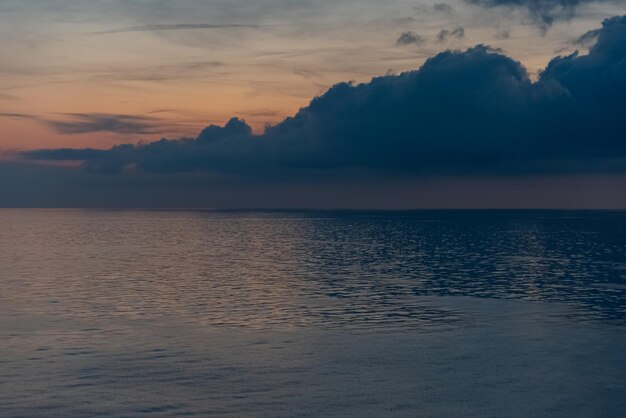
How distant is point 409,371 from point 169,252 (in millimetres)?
92276

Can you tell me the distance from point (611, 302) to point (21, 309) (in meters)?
46.6

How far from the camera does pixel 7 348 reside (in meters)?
39.0

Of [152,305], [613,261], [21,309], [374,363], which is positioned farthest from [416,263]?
[374,363]

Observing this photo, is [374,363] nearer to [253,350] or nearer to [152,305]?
[253,350]

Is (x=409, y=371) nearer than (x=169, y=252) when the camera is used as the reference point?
Yes

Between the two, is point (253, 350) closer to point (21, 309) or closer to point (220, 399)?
point (220, 399)

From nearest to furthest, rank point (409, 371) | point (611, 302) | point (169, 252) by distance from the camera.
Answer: point (409, 371)
point (611, 302)
point (169, 252)

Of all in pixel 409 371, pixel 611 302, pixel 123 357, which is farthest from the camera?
pixel 611 302

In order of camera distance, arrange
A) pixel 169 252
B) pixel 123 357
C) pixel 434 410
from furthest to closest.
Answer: pixel 169 252, pixel 123 357, pixel 434 410

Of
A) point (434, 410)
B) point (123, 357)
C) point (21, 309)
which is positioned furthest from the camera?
point (21, 309)

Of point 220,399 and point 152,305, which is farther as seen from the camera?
point 152,305

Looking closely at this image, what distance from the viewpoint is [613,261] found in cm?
10044

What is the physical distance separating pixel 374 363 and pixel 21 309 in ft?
101

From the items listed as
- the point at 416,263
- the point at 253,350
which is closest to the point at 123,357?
the point at 253,350
